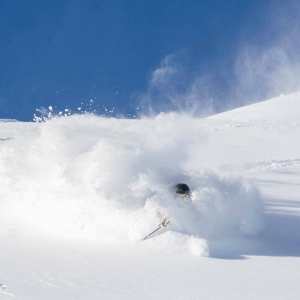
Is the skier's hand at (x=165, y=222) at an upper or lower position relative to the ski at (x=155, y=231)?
upper

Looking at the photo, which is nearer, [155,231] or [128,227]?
[155,231]

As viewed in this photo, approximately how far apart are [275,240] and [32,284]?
4154mm

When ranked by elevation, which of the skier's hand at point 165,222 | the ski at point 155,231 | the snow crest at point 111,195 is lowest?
the ski at point 155,231

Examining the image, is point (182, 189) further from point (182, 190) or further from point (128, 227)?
point (128, 227)

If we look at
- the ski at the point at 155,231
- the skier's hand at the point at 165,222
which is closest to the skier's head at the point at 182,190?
the skier's hand at the point at 165,222

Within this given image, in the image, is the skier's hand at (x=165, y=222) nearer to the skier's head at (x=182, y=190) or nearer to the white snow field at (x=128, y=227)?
the white snow field at (x=128, y=227)

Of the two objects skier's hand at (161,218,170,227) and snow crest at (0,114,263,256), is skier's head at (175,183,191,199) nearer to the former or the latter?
snow crest at (0,114,263,256)

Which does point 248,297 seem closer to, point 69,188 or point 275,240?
point 275,240

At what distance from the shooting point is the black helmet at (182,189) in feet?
32.9

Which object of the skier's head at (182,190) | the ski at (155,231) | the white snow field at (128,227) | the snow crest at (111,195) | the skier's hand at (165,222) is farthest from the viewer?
the skier's head at (182,190)

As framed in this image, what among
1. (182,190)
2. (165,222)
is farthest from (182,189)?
(165,222)

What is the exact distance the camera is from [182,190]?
32.9 feet

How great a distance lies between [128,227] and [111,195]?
60cm

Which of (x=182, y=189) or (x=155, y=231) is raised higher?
(x=182, y=189)
